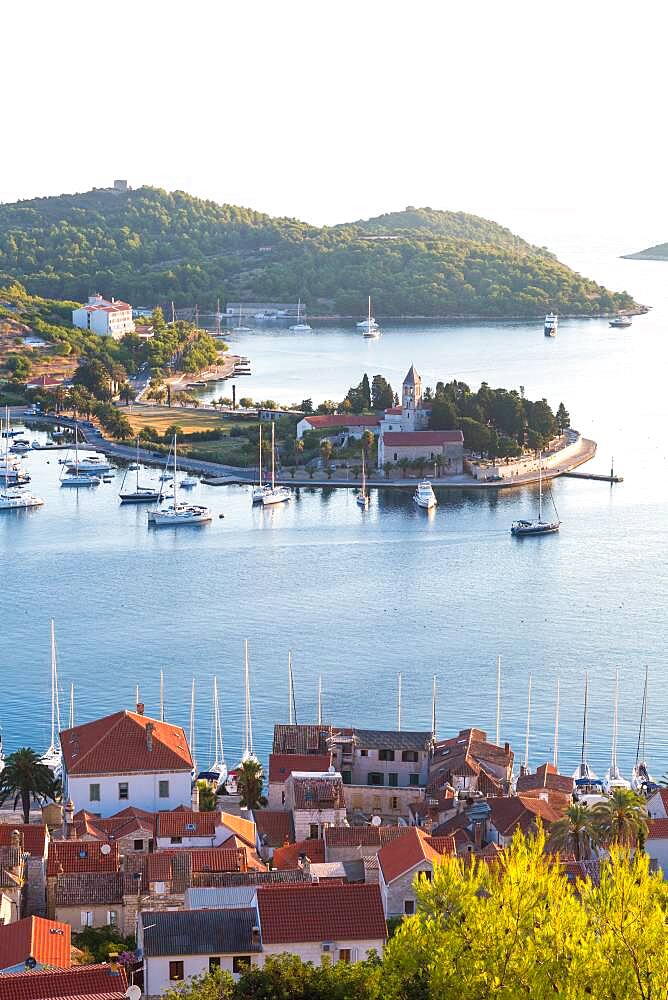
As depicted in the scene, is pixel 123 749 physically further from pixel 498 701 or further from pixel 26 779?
pixel 498 701

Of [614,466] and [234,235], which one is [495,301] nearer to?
[234,235]

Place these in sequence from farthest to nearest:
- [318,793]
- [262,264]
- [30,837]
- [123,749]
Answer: [262,264] < [123,749] < [318,793] < [30,837]

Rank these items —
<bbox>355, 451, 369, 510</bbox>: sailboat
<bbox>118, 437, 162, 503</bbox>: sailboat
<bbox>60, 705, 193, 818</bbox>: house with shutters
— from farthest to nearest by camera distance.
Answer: <bbox>118, 437, 162, 503</bbox>: sailboat < <bbox>355, 451, 369, 510</bbox>: sailboat < <bbox>60, 705, 193, 818</bbox>: house with shutters

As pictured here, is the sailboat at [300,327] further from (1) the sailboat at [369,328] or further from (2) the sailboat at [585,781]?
(2) the sailboat at [585,781]

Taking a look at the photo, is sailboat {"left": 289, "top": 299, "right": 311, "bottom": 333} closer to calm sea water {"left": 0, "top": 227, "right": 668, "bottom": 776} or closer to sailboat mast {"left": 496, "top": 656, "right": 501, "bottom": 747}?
calm sea water {"left": 0, "top": 227, "right": 668, "bottom": 776}

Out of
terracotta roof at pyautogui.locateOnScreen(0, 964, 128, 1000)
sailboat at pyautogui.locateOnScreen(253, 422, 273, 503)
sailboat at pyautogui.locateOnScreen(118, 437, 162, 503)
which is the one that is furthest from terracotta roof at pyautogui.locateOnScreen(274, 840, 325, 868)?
sailboat at pyautogui.locateOnScreen(118, 437, 162, 503)

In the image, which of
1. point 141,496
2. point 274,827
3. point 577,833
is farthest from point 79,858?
point 141,496
